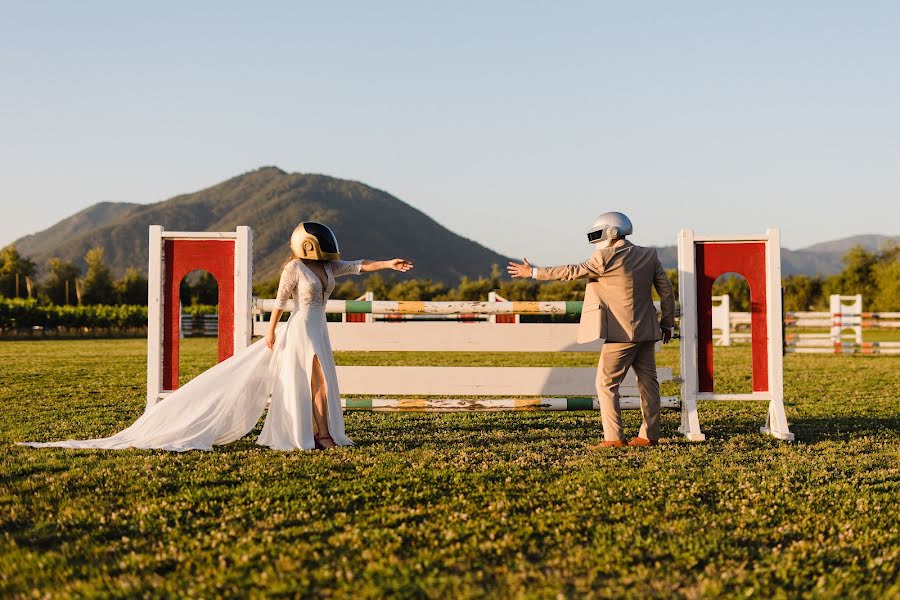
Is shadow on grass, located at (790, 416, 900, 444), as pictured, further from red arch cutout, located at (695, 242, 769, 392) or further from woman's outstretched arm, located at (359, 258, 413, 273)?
woman's outstretched arm, located at (359, 258, 413, 273)

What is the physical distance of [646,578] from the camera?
157 inches

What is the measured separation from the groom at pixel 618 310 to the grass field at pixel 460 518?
0.50 meters

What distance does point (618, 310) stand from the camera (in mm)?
8172

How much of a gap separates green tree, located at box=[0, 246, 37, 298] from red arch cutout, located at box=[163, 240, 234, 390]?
79.2 m

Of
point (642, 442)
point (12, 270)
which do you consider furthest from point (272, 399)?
point (12, 270)

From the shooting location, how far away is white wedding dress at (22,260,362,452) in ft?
25.7

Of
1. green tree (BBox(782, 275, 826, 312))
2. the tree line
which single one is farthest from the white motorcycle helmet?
green tree (BBox(782, 275, 826, 312))

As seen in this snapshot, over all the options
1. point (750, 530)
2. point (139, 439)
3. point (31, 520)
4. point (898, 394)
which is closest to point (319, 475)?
point (31, 520)

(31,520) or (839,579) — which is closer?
(839,579)

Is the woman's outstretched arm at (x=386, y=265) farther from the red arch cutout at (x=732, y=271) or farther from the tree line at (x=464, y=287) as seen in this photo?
the tree line at (x=464, y=287)

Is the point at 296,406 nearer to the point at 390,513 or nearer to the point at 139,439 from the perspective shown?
the point at 139,439

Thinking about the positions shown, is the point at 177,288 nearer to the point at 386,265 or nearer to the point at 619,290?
the point at 386,265

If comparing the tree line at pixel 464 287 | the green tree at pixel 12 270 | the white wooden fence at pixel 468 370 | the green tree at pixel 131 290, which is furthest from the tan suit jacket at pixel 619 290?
the green tree at pixel 12 270

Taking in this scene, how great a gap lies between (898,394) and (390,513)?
11.7 metres
